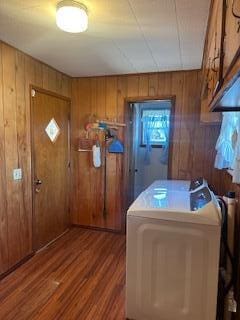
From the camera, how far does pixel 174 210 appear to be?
1625 millimetres

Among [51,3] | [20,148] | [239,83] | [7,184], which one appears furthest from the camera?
[20,148]

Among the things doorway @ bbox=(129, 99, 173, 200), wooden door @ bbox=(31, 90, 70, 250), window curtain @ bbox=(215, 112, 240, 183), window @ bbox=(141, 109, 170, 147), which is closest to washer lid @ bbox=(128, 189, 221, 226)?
window curtain @ bbox=(215, 112, 240, 183)

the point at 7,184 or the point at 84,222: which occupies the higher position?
the point at 7,184

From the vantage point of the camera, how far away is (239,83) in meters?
0.67

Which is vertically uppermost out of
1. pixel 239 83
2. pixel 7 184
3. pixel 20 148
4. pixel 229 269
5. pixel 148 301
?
pixel 239 83

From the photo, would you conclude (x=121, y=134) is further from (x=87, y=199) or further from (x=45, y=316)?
(x=45, y=316)

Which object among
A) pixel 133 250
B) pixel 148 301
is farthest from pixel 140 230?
pixel 148 301

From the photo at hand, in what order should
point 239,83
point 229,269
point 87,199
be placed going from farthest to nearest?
point 87,199 → point 229,269 → point 239,83

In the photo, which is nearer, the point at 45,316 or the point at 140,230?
the point at 140,230

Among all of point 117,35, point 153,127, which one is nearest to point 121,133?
point 117,35

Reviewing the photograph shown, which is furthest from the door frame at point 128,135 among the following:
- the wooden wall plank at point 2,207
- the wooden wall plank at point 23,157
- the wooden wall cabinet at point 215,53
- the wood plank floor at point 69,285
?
the wooden wall plank at point 2,207

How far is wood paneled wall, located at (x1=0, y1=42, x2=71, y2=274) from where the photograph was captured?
7.49 ft

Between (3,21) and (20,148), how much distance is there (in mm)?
1195

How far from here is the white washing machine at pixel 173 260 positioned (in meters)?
1.52
